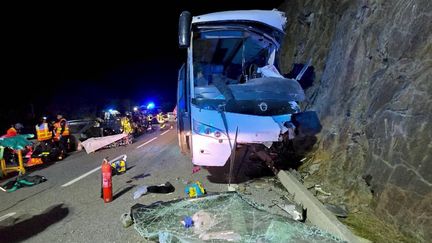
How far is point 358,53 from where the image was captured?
8250 mm

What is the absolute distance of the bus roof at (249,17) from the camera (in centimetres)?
700

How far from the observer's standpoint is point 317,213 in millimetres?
4789

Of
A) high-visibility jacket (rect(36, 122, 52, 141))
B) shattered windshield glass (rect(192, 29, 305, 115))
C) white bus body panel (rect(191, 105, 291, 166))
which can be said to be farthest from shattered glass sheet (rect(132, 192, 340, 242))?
high-visibility jacket (rect(36, 122, 52, 141))

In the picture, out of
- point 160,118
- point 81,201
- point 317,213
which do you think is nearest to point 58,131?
point 81,201

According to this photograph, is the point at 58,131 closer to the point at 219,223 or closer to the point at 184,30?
the point at 184,30

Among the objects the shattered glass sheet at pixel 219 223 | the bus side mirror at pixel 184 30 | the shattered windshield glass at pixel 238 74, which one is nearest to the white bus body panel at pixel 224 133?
the shattered windshield glass at pixel 238 74

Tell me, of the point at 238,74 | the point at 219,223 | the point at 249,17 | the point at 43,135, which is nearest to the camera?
the point at 219,223

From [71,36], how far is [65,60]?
329 cm

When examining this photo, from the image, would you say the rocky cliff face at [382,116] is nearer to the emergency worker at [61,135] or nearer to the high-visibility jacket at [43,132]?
the emergency worker at [61,135]

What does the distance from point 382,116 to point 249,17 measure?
3.53 meters

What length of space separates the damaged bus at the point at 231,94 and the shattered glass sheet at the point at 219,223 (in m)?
1.27

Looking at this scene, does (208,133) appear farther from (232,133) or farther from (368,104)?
(368,104)

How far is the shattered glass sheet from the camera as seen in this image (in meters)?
4.13

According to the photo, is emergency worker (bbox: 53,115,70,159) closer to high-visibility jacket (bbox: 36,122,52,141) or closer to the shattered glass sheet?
high-visibility jacket (bbox: 36,122,52,141)
